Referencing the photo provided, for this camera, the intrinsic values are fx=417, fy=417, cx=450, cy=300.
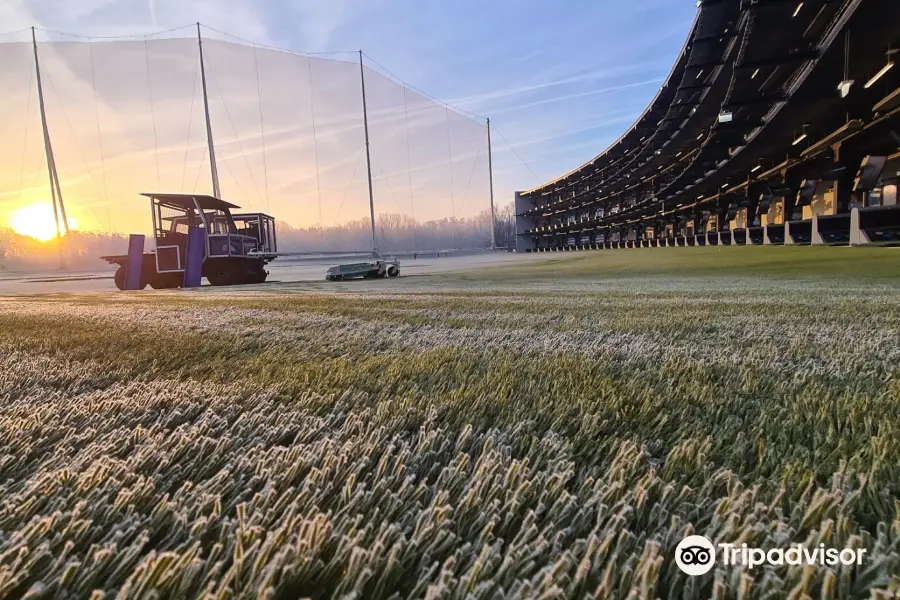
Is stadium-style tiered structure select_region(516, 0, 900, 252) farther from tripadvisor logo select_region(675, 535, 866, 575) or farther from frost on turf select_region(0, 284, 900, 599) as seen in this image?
tripadvisor logo select_region(675, 535, 866, 575)

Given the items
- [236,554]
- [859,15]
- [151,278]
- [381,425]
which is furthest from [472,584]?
[151,278]

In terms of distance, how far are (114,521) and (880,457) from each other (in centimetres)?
77

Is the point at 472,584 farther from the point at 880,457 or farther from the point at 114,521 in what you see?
the point at 880,457

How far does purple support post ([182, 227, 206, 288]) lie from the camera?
721 centimetres

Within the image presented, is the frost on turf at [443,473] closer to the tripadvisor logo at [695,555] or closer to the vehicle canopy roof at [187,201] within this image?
the tripadvisor logo at [695,555]

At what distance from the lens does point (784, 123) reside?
8047 mm

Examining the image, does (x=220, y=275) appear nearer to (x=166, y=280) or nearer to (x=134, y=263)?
(x=166, y=280)

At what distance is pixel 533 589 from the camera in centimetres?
28

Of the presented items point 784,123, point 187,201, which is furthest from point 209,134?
point 784,123

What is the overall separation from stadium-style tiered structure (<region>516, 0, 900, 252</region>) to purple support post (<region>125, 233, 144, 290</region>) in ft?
30.9

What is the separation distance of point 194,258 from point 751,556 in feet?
27.6

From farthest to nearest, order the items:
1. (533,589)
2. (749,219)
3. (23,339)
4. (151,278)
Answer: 1. (749,219)
2. (151,278)
3. (23,339)
4. (533,589)

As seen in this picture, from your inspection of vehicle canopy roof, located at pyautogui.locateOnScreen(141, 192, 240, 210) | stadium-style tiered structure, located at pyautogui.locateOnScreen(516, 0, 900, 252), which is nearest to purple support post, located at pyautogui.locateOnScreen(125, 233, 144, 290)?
vehicle canopy roof, located at pyautogui.locateOnScreen(141, 192, 240, 210)

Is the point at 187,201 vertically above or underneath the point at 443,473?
above
